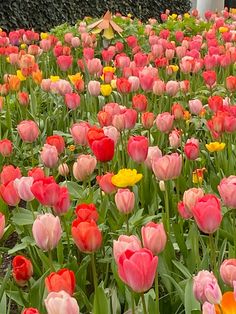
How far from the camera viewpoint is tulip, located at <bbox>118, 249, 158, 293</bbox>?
3.98ft

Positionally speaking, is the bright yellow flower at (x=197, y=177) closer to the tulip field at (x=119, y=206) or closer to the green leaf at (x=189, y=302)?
the tulip field at (x=119, y=206)

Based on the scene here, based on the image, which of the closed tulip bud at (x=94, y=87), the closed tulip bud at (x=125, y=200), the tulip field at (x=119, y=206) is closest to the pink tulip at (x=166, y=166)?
the tulip field at (x=119, y=206)

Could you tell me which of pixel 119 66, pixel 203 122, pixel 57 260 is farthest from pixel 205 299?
pixel 119 66

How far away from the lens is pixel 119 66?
4160 millimetres

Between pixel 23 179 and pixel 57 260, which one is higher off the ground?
pixel 23 179

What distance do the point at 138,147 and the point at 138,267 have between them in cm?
92

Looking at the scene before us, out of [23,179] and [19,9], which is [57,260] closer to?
[23,179]

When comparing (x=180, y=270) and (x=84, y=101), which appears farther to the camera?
(x=84, y=101)

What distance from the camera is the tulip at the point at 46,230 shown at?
1.57m

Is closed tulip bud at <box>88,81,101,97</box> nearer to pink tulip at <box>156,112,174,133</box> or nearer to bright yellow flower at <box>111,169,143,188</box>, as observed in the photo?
pink tulip at <box>156,112,174,133</box>

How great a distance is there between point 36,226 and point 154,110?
81.1 inches

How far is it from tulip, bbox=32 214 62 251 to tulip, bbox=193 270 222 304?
398 millimetres

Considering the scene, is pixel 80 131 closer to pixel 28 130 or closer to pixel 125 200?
pixel 28 130

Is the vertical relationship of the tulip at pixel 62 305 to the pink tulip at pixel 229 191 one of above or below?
above
